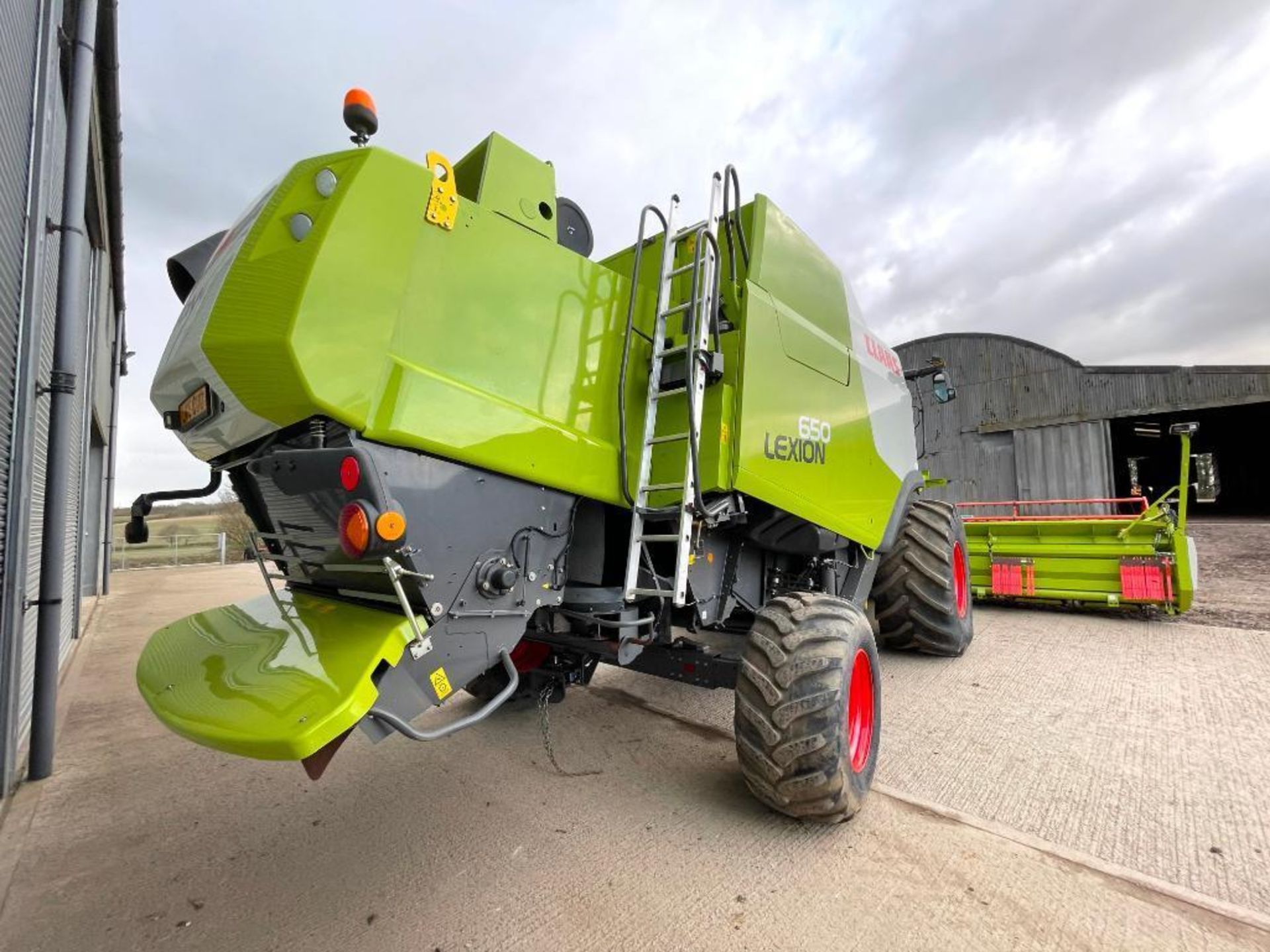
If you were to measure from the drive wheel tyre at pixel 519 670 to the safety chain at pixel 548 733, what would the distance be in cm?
15

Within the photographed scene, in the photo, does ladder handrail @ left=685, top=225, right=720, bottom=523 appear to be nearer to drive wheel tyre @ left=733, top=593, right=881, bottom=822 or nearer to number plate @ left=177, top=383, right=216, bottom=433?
drive wheel tyre @ left=733, top=593, right=881, bottom=822

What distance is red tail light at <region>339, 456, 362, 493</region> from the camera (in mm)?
1695

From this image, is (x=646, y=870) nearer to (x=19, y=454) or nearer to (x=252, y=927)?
(x=252, y=927)

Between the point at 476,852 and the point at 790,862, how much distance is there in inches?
45.7

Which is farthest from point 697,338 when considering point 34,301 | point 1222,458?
point 1222,458

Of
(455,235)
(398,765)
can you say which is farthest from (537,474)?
(398,765)

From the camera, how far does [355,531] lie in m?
1.69

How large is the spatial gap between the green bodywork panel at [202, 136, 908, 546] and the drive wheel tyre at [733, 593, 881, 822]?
1.97ft

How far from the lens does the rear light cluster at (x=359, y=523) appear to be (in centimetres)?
168

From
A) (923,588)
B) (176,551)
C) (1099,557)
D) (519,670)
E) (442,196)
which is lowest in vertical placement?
(176,551)

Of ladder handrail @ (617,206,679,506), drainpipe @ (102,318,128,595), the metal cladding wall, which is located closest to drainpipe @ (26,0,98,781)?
the metal cladding wall

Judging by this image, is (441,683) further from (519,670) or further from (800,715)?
(519,670)

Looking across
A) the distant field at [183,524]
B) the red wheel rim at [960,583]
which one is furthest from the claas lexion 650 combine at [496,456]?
the distant field at [183,524]

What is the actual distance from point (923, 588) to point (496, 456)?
3770mm
